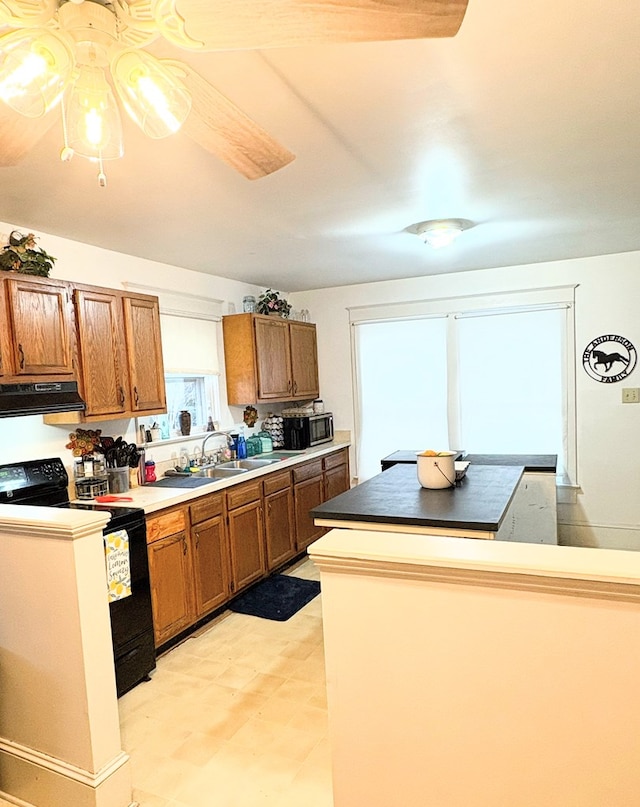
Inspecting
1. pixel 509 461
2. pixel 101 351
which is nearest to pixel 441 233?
pixel 509 461

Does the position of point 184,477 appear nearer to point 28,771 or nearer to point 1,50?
point 28,771

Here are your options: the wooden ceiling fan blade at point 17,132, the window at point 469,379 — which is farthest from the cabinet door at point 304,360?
the wooden ceiling fan blade at point 17,132

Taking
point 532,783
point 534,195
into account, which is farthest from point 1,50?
point 534,195

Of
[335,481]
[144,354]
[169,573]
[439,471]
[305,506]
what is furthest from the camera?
[335,481]

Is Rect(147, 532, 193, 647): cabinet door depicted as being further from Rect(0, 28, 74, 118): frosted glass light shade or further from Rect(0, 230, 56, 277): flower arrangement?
Rect(0, 28, 74, 118): frosted glass light shade

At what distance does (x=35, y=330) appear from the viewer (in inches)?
101

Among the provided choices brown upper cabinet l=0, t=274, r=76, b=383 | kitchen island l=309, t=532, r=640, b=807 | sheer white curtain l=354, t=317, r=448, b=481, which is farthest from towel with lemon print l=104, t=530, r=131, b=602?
sheer white curtain l=354, t=317, r=448, b=481

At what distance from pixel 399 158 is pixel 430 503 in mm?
1521

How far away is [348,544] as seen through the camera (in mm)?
1292

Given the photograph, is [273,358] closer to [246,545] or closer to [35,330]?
[246,545]

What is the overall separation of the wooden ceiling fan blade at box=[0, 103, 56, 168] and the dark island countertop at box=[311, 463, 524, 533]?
5.79 ft

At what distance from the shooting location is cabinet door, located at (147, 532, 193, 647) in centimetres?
283

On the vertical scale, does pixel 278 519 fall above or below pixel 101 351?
below

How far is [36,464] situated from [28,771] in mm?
Answer: 1422
